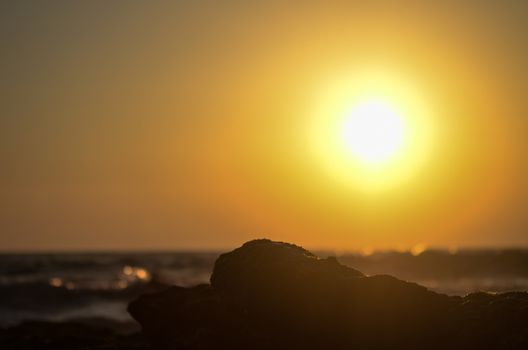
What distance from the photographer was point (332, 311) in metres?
9.49

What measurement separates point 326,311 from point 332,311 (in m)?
0.06

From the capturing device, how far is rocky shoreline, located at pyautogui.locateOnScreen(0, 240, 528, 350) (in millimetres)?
8797

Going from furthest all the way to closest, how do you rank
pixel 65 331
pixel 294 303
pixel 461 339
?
pixel 65 331 < pixel 294 303 < pixel 461 339

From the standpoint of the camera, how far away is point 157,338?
1183 cm

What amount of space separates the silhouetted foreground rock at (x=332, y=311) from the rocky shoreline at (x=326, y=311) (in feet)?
0.03

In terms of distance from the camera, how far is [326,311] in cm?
950

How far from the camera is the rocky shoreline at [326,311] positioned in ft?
28.9

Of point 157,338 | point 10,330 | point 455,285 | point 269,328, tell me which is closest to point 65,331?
point 10,330

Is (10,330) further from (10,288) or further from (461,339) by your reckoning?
(10,288)

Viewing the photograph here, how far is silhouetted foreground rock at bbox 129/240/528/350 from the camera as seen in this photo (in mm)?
8781

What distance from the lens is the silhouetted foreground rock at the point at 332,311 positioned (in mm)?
8781

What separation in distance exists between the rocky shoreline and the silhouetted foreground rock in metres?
0.01

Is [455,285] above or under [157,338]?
above

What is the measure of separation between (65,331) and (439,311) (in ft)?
26.5
